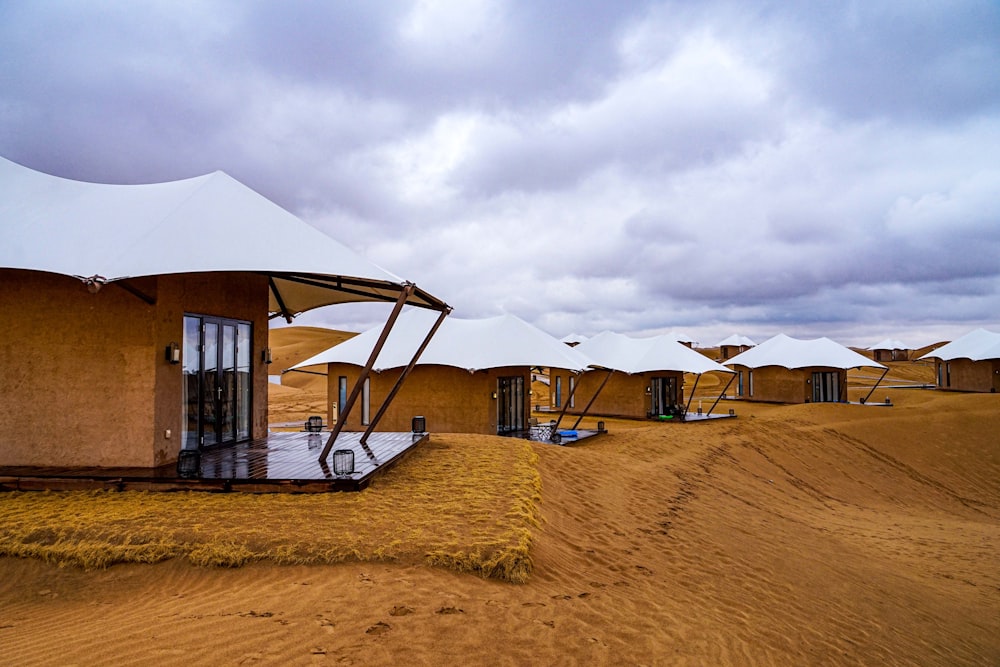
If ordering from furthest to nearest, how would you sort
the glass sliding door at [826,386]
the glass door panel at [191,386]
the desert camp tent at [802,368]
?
the glass sliding door at [826,386]
the desert camp tent at [802,368]
the glass door panel at [191,386]

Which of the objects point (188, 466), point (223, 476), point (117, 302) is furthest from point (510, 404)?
point (117, 302)

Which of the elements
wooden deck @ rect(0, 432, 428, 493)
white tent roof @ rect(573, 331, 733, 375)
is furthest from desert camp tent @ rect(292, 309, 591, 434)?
wooden deck @ rect(0, 432, 428, 493)

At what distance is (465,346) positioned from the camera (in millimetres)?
17188

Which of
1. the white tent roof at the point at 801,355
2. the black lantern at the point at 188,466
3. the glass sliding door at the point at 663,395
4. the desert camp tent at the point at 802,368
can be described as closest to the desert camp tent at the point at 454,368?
the glass sliding door at the point at 663,395

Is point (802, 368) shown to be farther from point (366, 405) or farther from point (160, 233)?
point (160, 233)

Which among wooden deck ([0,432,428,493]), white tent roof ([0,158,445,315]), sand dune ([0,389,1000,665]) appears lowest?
sand dune ([0,389,1000,665])

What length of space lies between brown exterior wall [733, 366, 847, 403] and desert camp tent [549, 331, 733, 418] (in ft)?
24.0

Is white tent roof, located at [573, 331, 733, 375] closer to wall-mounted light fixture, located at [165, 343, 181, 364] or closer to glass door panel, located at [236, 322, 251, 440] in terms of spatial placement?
glass door panel, located at [236, 322, 251, 440]

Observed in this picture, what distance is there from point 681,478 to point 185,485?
9.16 m

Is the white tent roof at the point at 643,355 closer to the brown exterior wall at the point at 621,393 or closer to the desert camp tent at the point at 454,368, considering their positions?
the brown exterior wall at the point at 621,393

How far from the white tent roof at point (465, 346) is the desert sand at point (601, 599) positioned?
4744 millimetres

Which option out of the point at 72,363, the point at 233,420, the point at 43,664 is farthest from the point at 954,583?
the point at 72,363

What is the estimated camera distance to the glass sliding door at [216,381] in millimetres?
8797

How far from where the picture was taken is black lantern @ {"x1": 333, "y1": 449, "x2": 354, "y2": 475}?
7.38m
